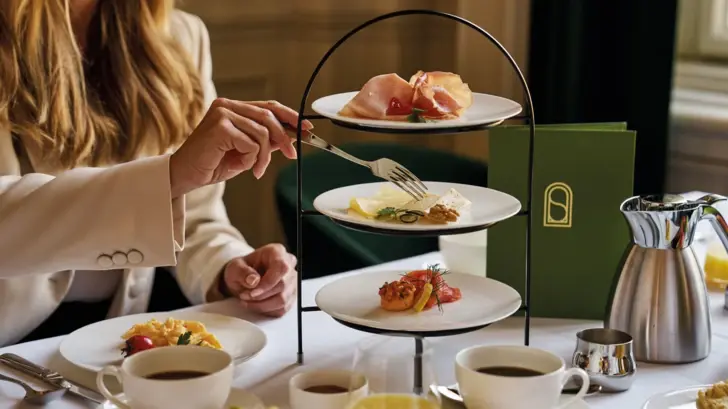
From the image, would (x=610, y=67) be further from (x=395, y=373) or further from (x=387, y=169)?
(x=395, y=373)

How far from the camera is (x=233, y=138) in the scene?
130 cm

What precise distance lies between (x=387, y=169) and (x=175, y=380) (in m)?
0.45

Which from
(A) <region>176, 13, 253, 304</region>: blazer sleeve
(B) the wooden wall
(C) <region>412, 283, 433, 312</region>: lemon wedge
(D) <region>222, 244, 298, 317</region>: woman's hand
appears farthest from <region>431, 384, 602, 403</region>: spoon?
(B) the wooden wall

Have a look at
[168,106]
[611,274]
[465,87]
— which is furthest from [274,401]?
[168,106]

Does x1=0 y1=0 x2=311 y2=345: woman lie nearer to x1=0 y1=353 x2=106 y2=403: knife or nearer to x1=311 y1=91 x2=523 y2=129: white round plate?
x1=311 y1=91 x2=523 y2=129: white round plate

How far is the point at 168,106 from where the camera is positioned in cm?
188

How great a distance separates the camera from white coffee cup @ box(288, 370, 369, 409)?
0.98m

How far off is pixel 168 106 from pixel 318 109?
682 millimetres

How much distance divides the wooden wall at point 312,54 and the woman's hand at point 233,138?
1933 mm

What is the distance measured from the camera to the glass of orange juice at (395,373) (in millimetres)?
912

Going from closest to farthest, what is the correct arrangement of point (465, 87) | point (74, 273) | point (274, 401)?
point (274, 401) → point (465, 87) → point (74, 273)

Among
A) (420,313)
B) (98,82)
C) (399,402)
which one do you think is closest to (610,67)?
(98,82)

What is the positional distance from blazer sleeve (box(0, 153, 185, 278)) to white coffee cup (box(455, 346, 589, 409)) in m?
0.53

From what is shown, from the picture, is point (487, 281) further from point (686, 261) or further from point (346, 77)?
point (346, 77)
